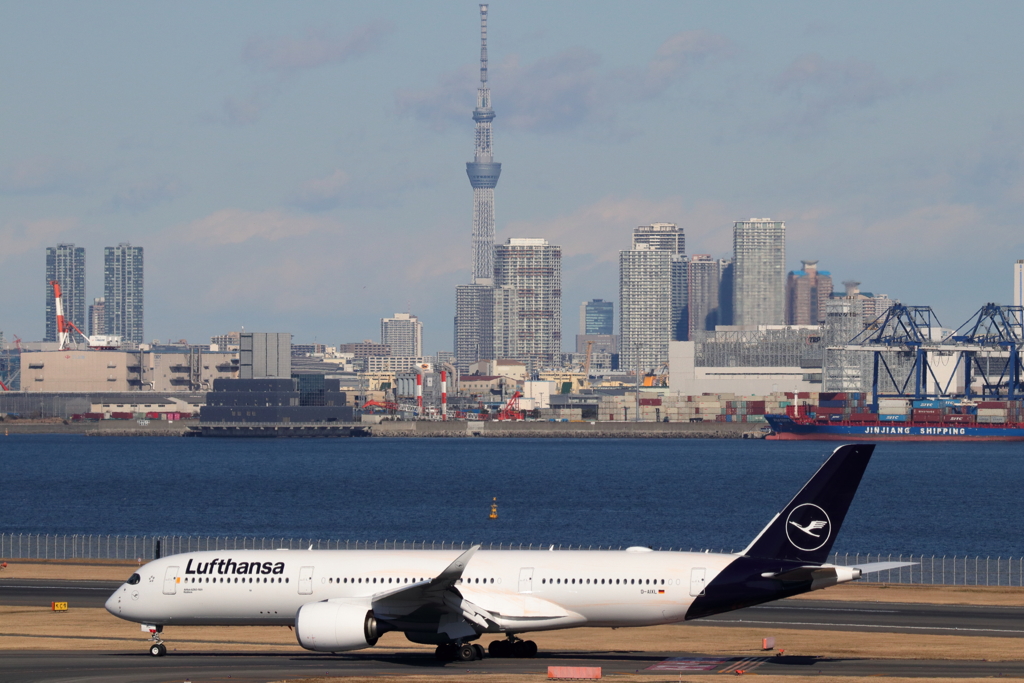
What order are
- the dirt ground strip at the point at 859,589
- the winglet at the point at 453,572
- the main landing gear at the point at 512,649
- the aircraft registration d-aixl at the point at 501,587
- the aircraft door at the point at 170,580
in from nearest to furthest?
the winglet at the point at 453,572 < the aircraft registration d-aixl at the point at 501,587 < the main landing gear at the point at 512,649 < the aircraft door at the point at 170,580 < the dirt ground strip at the point at 859,589

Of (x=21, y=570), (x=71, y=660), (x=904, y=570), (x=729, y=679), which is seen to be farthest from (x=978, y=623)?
(x=21, y=570)

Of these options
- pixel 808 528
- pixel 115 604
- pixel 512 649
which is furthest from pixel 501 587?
pixel 115 604

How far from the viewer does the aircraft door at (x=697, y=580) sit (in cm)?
4438

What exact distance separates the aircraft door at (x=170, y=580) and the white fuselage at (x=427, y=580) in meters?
0.03

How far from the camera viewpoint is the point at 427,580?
45.2 metres

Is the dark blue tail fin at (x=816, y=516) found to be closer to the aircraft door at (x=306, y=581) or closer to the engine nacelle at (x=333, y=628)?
the engine nacelle at (x=333, y=628)

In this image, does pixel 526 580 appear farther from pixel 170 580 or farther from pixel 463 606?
pixel 170 580

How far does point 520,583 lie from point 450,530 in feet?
231

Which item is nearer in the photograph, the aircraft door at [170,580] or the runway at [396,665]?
the runway at [396,665]

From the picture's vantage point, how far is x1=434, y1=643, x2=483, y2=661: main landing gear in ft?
149

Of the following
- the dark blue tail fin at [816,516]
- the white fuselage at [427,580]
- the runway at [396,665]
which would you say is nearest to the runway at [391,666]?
the runway at [396,665]

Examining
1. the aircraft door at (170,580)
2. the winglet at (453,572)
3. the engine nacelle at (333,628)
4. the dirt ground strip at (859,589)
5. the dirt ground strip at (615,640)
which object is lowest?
the dirt ground strip at (859,589)

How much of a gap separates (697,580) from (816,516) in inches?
170

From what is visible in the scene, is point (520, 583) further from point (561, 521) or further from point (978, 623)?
point (561, 521)
